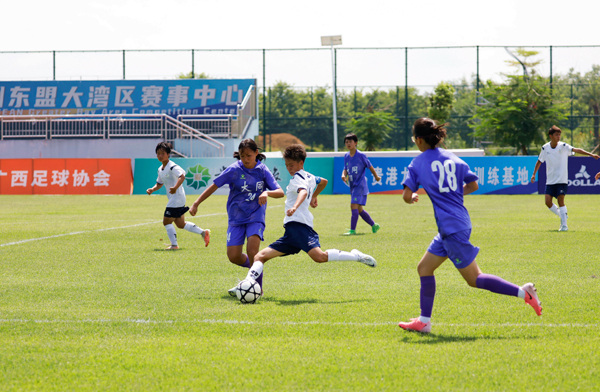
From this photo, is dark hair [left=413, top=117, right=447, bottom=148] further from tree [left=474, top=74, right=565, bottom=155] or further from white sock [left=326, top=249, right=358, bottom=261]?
tree [left=474, top=74, right=565, bottom=155]

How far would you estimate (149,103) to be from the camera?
41938 mm

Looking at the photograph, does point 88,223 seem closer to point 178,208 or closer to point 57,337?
point 178,208

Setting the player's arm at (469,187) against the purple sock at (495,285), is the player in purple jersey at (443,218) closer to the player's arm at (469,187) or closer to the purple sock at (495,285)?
the purple sock at (495,285)

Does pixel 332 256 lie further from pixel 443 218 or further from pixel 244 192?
pixel 443 218

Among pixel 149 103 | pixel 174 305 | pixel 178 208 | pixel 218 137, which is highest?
pixel 149 103

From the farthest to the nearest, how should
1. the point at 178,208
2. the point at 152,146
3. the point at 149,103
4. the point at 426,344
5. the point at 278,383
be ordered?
the point at 149,103 → the point at 152,146 → the point at 178,208 → the point at 426,344 → the point at 278,383

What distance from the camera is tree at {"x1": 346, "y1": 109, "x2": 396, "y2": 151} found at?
4119 centimetres

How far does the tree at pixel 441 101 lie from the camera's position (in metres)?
43.8

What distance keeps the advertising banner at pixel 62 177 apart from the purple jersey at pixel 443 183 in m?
24.7

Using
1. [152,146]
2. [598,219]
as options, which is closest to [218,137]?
[152,146]

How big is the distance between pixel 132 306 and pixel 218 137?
2954cm

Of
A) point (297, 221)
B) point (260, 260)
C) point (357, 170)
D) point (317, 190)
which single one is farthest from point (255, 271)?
point (357, 170)

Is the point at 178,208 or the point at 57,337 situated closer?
the point at 57,337

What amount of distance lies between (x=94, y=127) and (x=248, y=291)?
30379mm
